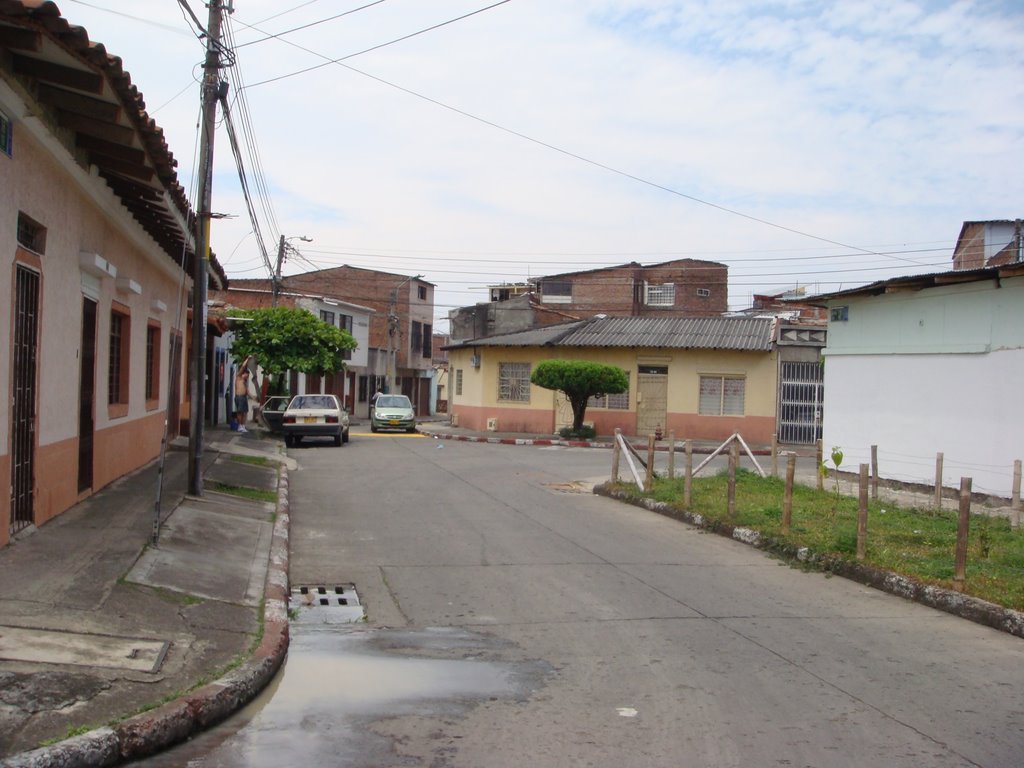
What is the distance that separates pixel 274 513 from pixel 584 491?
21.9 ft

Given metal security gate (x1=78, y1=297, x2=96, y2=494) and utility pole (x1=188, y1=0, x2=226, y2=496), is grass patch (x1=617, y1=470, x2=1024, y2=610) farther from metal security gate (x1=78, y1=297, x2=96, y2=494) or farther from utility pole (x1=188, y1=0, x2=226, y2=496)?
metal security gate (x1=78, y1=297, x2=96, y2=494)

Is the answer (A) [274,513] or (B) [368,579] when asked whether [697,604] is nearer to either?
(B) [368,579]

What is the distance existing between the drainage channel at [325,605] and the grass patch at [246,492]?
17.4 feet

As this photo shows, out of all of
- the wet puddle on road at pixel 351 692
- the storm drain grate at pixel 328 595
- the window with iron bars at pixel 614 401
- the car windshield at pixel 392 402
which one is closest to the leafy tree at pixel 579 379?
the window with iron bars at pixel 614 401

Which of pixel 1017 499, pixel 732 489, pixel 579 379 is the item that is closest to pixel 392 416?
pixel 579 379

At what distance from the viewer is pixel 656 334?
1454 inches

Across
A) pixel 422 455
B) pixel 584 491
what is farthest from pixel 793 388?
pixel 584 491

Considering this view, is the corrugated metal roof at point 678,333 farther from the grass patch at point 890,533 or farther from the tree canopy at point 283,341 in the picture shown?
the grass patch at point 890,533

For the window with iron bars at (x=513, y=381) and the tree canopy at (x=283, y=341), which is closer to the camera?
the tree canopy at (x=283, y=341)

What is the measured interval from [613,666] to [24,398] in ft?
19.0

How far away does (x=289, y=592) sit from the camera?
8.76 metres

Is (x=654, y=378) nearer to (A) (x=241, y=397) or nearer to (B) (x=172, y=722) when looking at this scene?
(A) (x=241, y=397)

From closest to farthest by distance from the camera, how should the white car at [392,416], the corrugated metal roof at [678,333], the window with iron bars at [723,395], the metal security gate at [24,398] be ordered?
the metal security gate at [24,398]
the corrugated metal roof at [678,333]
the window with iron bars at [723,395]
the white car at [392,416]

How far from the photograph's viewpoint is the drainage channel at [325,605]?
25.8 ft
